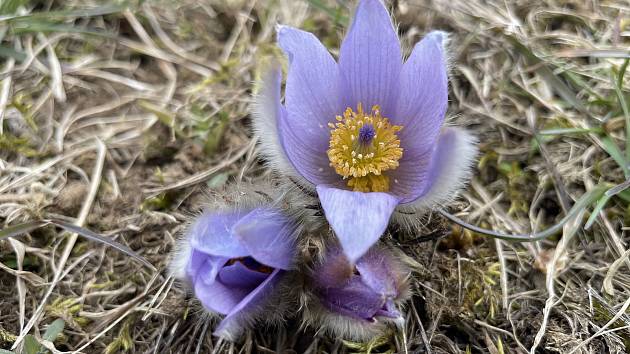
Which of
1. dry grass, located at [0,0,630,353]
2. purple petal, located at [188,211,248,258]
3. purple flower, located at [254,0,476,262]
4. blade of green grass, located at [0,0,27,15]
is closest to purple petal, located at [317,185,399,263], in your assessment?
purple flower, located at [254,0,476,262]

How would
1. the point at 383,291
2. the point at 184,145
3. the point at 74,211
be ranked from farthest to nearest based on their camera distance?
the point at 184,145 → the point at 74,211 → the point at 383,291

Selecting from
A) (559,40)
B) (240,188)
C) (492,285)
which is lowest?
(492,285)

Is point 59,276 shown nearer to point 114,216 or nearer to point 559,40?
point 114,216

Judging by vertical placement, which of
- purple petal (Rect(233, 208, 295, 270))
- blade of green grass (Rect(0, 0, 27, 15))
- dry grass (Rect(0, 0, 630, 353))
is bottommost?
dry grass (Rect(0, 0, 630, 353))

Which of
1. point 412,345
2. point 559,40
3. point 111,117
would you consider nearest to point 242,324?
point 412,345

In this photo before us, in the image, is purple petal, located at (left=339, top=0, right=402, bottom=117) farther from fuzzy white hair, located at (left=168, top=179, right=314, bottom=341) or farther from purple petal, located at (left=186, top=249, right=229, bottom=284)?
purple petal, located at (left=186, top=249, right=229, bottom=284)

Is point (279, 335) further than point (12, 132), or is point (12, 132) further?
point (12, 132)

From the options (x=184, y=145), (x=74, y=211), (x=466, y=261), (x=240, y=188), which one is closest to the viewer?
(x=240, y=188)
